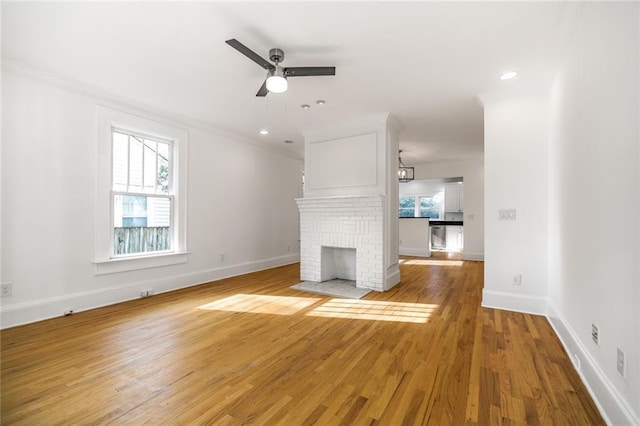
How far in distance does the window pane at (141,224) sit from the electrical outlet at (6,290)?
3.28 feet

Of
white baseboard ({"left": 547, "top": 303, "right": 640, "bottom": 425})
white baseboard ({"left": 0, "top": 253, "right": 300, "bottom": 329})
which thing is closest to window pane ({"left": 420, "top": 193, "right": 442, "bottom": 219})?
white baseboard ({"left": 0, "top": 253, "right": 300, "bottom": 329})

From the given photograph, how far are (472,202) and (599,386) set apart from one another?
6527 millimetres

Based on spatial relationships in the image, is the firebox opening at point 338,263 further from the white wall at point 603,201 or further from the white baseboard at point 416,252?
the white baseboard at point 416,252

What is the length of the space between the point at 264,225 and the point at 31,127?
3.81 meters

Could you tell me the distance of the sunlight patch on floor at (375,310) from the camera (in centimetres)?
323

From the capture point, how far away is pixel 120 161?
387cm

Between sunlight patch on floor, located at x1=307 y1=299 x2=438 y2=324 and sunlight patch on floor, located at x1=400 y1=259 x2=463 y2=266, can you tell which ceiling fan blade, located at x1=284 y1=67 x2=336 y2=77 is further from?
sunlight patch on floor, located at x1=400 y1=259 x2=463 y2=266

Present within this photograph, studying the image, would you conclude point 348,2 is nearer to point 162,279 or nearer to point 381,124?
point 381,124

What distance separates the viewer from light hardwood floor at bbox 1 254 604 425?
1.64m

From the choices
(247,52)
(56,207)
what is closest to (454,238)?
(247,52)

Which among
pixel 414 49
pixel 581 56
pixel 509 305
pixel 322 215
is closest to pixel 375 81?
pixel 414 49

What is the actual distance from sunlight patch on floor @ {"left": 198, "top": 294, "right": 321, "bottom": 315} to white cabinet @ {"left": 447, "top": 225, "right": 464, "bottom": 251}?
23.1 feet

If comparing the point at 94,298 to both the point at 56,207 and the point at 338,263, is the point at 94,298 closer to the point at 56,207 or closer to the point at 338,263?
the point at 56,207

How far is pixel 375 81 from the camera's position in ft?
10.6
